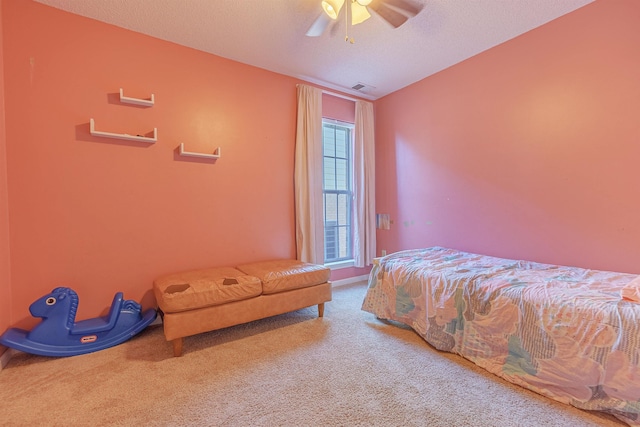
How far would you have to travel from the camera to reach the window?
380 cm

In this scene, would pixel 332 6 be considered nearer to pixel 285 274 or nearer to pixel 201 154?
pixel 201 154

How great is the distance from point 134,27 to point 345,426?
3.48 m

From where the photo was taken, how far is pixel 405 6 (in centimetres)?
187

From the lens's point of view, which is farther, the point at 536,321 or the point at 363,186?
the point at 363,186

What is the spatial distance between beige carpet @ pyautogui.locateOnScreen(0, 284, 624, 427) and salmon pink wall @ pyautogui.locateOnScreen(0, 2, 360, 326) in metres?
0.70

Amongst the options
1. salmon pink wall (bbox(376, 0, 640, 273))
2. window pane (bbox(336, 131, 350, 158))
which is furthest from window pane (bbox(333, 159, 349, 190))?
salmon pink wall (bbox(376, 0, 640, 273))

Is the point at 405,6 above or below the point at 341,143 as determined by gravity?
above

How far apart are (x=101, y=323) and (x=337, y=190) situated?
2947mm

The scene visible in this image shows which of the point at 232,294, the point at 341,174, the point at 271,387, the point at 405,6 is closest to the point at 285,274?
the point at 232,294

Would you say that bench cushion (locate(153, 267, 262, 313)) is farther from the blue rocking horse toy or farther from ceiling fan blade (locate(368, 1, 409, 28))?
ceiling fan blade (locate(368, 1, 409, 28))

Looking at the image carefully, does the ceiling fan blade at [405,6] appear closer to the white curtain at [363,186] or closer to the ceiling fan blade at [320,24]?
the ceiling fan blade at [320,24]

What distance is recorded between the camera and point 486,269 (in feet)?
7.32

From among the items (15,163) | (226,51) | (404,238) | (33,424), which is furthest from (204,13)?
(404,238)

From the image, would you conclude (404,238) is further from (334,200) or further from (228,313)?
(228,313)
